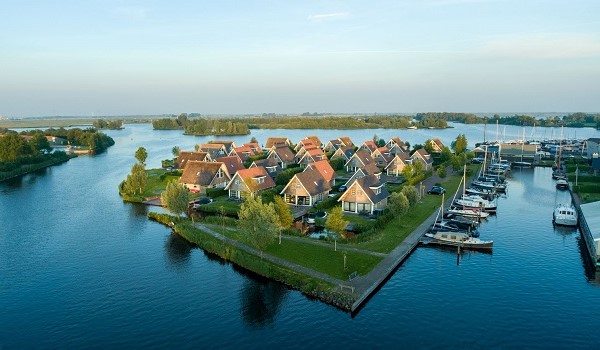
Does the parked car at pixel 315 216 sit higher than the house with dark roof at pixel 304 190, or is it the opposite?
the house with dark roof at pixel 304 190

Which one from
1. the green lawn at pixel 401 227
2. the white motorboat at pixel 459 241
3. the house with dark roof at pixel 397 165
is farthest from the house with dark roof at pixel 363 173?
the white motorboat at pixel 459 241

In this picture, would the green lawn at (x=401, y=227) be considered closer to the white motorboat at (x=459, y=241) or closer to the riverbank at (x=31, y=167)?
the white motorboat at (x=459, y=241)

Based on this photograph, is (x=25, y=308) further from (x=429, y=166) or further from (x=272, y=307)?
(x=429, y=166)

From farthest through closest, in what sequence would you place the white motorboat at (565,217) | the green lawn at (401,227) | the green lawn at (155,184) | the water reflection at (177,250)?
1. the green lawn at (155,184)
2. the white motorboat at (565,217)
3. the green lawn at (401,227)
4. the water reflection at (177,250)

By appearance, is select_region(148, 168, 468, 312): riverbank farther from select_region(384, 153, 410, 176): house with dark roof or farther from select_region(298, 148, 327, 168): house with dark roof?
select_region(298, 148, 327, 168): house with dark roof

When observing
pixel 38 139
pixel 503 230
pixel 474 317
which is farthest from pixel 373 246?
pixel 38 139

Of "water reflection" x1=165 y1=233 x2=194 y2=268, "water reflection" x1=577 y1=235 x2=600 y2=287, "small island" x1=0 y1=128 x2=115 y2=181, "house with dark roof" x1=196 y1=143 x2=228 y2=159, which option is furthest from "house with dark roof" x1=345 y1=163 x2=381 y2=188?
"small island" x1=0 y1=128 x2=115 y2=181

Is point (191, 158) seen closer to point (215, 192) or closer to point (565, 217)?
point (215, 192)

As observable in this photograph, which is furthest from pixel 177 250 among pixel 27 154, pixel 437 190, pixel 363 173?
pixel 27 154
